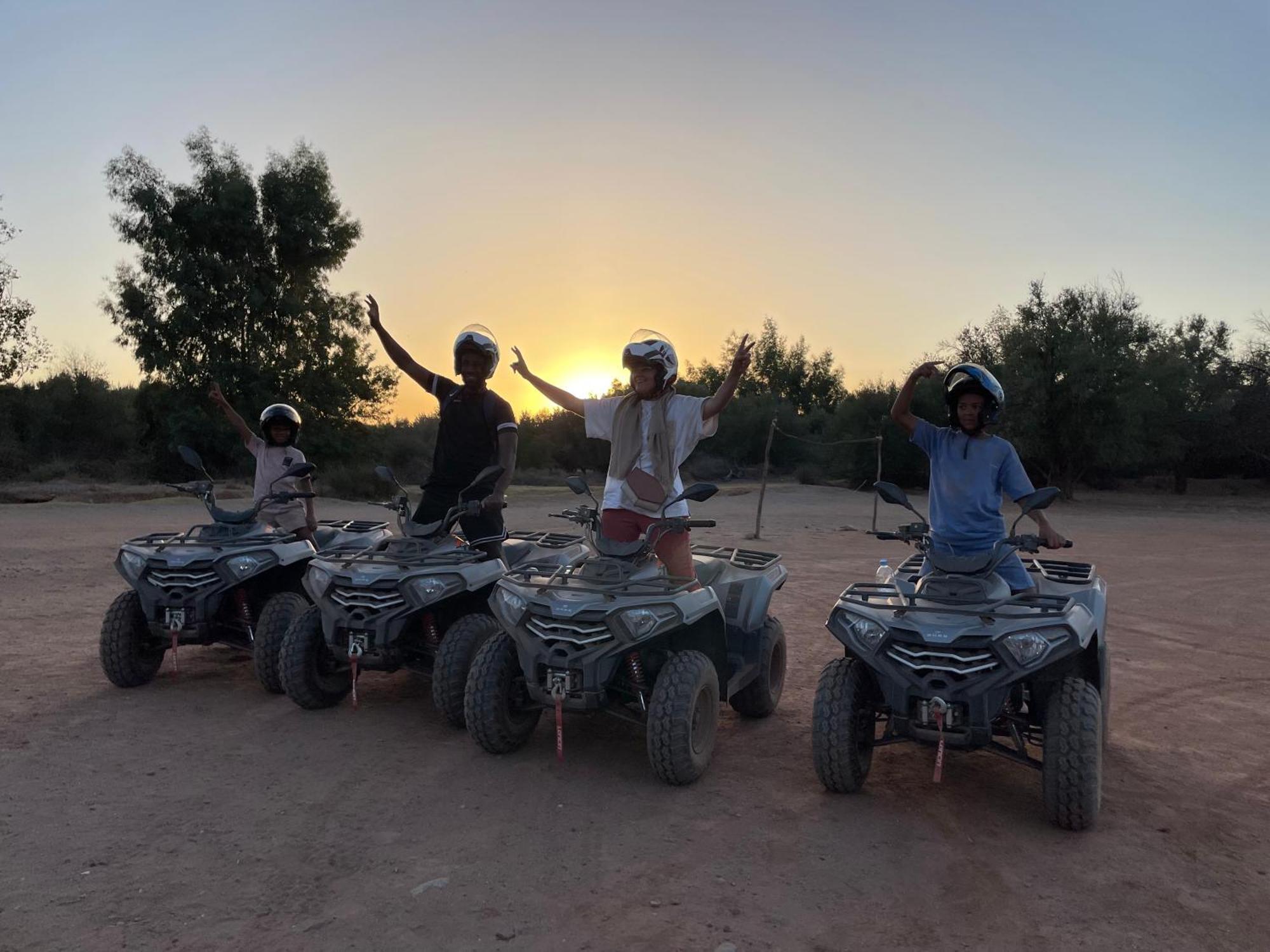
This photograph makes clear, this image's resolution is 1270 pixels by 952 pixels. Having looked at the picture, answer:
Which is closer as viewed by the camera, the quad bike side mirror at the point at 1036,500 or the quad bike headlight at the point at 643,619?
the quad bike side mirror at the point at 1036,500

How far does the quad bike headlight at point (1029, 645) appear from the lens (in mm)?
4043

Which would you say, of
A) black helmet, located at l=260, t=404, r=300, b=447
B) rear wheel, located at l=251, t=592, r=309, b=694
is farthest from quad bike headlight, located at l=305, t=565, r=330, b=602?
black helmet, located at l=260, t=404, r=300, b=447

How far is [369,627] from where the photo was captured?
538 cm

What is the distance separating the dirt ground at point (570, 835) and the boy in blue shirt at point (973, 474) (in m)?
1.21

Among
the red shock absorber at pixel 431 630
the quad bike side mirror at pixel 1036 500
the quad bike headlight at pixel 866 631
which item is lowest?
the red shock absorber at pixel 431 630

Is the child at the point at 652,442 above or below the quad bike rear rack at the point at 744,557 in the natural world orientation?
above

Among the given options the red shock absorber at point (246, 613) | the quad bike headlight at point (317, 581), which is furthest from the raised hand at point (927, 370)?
the red shock absorber at point (246, 613)

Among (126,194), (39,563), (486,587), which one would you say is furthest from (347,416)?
(486,587)

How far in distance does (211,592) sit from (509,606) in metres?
2.47

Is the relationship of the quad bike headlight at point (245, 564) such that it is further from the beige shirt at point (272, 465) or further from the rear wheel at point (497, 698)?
the rear wheel at point (497, 698)

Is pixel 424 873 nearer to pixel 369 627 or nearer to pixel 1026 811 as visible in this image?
pixel 369 627

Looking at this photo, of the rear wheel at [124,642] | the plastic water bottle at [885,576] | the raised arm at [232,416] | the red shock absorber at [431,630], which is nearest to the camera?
the plastic water bottle at [885,576]

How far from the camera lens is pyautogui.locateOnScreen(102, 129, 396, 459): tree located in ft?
94.9

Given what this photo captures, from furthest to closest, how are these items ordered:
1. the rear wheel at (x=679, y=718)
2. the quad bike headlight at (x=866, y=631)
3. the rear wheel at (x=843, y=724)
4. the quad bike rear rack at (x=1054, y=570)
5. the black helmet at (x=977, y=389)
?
the quad bike rear rack at (x=1054, y=570)
the black helmet at (x=977, y=389)
the rear wheel at (x=679, y=718)
the rear wheel at (x=843, y=724)
the quad bike headlight at (x=866, y=631)
